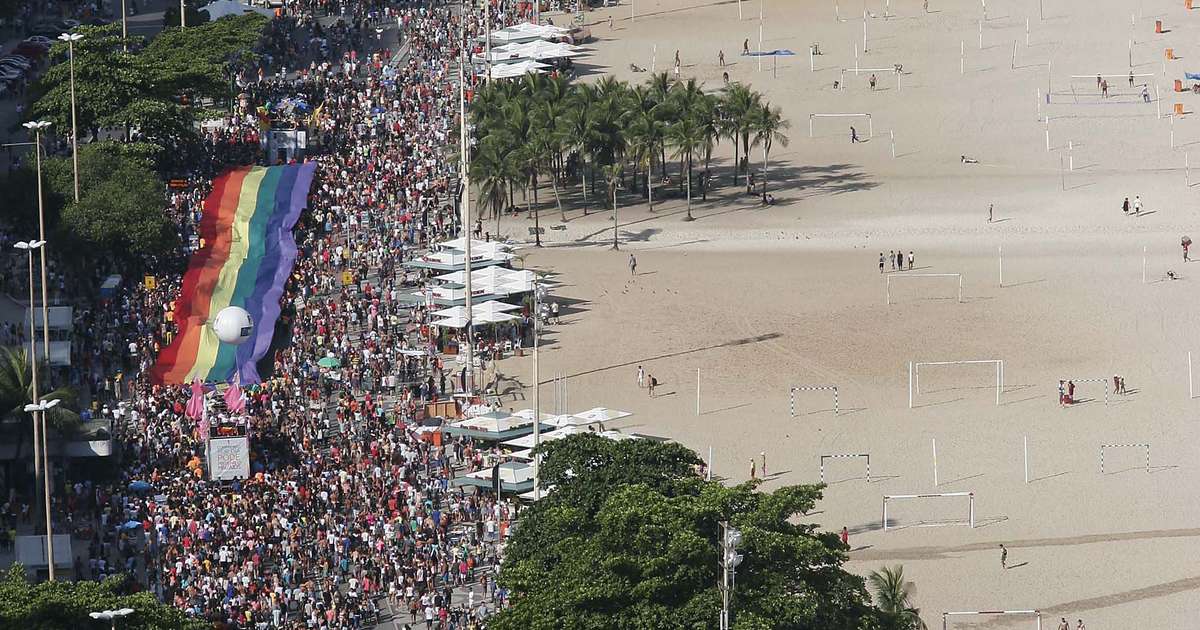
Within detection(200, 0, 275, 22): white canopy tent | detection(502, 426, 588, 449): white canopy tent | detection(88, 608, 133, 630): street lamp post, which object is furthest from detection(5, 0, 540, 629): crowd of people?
detection(200, 0, 275, 22): white canopy tent

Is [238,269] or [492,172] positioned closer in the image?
[238,269]

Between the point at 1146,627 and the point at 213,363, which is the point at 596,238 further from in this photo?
the point at 1146,627

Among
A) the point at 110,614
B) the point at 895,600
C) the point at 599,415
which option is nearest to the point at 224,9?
the point at 599,415

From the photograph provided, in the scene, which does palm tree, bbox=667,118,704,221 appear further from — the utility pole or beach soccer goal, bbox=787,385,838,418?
the utility pole

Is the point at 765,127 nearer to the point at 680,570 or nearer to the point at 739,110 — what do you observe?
the point at 739,110

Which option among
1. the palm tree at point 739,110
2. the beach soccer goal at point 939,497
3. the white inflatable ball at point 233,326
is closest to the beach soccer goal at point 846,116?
the palm tree at point 739,110

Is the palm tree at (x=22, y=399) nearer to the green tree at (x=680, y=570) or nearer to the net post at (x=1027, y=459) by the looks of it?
the green tree at (x=680, y=570)
